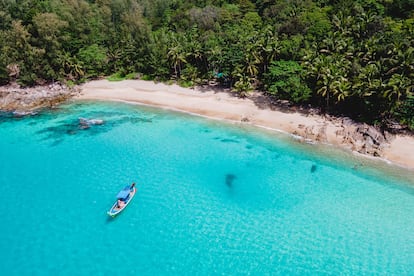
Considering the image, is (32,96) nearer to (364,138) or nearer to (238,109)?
(238,109)

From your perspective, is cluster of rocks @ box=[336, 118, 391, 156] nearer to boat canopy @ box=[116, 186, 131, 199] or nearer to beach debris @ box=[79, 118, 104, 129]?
boat canopy @ box=[116, 186, 131, 199]

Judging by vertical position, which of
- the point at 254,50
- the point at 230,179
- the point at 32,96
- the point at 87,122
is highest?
the point at 254,50

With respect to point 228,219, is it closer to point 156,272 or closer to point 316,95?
point 156,272

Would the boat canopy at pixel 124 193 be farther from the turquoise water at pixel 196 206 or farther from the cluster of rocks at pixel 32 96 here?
the cluster of rocks at pixel 32 96

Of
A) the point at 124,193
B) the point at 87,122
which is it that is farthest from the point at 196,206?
the point at 87,122

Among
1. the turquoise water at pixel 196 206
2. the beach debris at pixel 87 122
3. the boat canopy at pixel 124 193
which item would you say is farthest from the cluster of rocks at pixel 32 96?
the boat canopy at pixel 124 193

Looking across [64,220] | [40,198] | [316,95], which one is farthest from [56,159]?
[316,95]

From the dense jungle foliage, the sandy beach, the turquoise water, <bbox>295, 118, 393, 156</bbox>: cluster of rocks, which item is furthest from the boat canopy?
the dense jungle foliage
